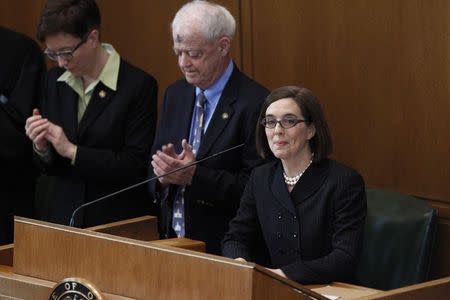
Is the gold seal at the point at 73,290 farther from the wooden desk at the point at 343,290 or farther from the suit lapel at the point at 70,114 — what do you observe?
the suit lapel at the point at 70,114

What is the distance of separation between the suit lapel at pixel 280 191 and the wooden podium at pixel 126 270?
2.06ft

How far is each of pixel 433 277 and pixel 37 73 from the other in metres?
1.73

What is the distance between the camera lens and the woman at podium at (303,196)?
330 centimetres

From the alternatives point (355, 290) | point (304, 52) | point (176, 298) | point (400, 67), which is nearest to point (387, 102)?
point (400, 67)

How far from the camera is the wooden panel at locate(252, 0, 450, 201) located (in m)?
4.07

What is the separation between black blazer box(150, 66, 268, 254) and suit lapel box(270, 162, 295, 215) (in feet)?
1.07

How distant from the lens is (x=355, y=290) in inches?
122

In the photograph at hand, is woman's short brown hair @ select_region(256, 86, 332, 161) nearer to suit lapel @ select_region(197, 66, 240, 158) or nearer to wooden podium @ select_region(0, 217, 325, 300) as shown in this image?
suit lapel @ select_region(197, 66, 240, 158)

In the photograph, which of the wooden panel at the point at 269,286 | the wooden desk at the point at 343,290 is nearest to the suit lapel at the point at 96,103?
the wooden desk at the point at 343,290

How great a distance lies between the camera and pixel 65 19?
4.08 meters

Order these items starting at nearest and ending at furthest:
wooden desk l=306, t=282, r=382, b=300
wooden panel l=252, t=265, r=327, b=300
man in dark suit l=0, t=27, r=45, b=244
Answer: wooden panel l=252, t=265, r=327, b=300 < wooden desk l=306, t=282, r=382, b=300 < man in dark suit l=0, t=27, r=45, b=244

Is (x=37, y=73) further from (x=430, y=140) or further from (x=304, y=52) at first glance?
(x=430, y=140)

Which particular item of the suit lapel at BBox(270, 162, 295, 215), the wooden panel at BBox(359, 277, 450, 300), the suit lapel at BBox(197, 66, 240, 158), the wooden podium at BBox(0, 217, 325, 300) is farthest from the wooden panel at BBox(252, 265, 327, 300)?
the suit lapel at BBox(197, 66, 240, 158)

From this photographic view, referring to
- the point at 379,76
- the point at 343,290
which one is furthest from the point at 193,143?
the point at 343,290
